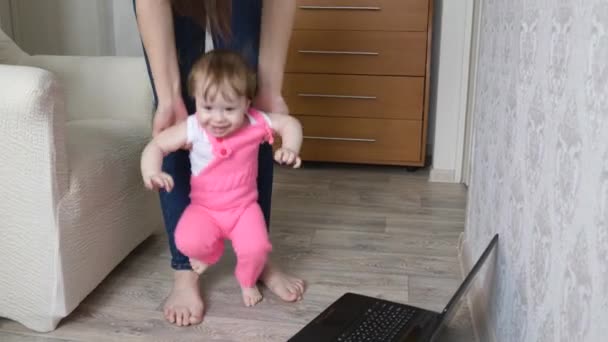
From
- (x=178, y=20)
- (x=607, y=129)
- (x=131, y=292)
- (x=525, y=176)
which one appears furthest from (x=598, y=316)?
(x=131, y=292)

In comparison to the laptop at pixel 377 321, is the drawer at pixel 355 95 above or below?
above

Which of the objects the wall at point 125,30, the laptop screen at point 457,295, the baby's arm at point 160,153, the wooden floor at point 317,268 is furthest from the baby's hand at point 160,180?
the wall at point 125,30

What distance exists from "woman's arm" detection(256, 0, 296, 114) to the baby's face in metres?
0.11

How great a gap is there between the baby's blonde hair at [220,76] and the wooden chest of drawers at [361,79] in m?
1.05

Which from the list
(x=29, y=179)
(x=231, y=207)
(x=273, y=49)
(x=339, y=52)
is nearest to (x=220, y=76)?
(x=273, y=49)

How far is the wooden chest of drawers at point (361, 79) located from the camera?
2230 mm

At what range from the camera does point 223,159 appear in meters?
1.32

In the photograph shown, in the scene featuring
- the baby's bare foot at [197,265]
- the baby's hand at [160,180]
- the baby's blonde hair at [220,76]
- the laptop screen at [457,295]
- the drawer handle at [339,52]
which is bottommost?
the baby's bare foot at [197,265]

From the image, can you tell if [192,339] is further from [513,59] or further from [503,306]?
[513,59]

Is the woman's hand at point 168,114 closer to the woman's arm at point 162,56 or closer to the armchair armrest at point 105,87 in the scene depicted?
the woman's arm at point 162,56

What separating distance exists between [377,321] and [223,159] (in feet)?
1.48

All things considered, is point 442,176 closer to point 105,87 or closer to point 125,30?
point 105,87

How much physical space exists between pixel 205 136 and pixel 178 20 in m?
0.25

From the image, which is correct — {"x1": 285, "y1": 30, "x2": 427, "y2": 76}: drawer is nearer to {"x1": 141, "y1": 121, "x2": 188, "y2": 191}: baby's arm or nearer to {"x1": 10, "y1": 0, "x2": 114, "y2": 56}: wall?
{"x1": 10, "y1": 0, "x2": 114, "y2": 56}: wall
